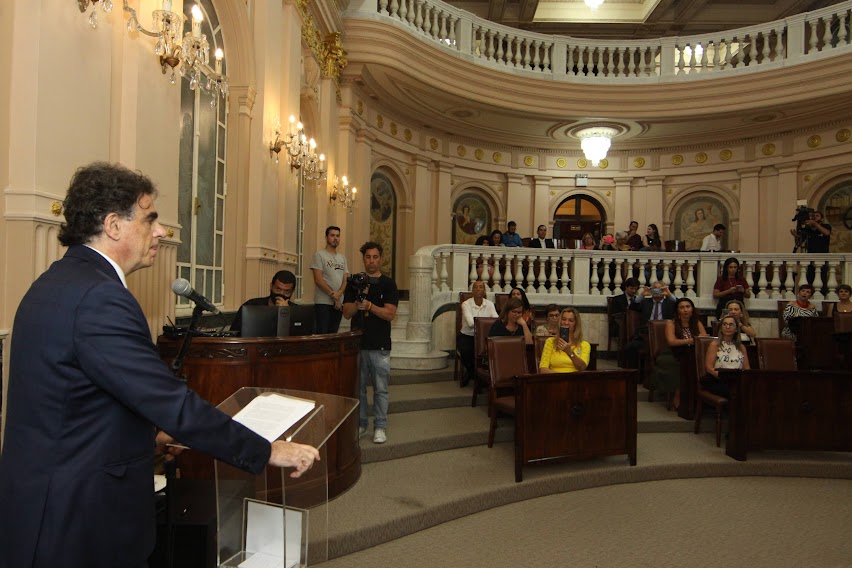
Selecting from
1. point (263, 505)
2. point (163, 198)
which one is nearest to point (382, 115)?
point (163, 198)

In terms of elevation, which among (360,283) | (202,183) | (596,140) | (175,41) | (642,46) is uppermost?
(642,46)

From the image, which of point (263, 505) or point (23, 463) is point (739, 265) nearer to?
point (263, 505)

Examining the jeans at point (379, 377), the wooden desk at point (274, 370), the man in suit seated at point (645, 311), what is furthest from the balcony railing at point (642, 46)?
the wooden desk at point (274, 370)

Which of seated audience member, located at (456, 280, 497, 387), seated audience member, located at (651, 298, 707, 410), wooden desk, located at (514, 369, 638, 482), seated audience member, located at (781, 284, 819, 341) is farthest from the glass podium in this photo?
seated audience member, located at (781, 284, 819, 341)

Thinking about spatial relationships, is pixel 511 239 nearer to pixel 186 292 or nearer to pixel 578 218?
pixel 578 218

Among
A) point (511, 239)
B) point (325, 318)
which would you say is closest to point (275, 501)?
point (325, 318)

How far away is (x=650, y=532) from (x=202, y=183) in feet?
14.6

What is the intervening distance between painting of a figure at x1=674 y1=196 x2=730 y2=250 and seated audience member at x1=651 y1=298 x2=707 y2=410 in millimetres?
7716

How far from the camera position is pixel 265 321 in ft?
12.3

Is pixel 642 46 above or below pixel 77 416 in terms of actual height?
above

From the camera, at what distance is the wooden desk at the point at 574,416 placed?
4.39m

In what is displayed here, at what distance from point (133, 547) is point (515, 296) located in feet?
15.8

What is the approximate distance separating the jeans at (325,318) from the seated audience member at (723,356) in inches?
143

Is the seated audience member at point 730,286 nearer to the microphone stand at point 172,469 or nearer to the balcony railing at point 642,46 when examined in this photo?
the balcony railing at point 642,46
